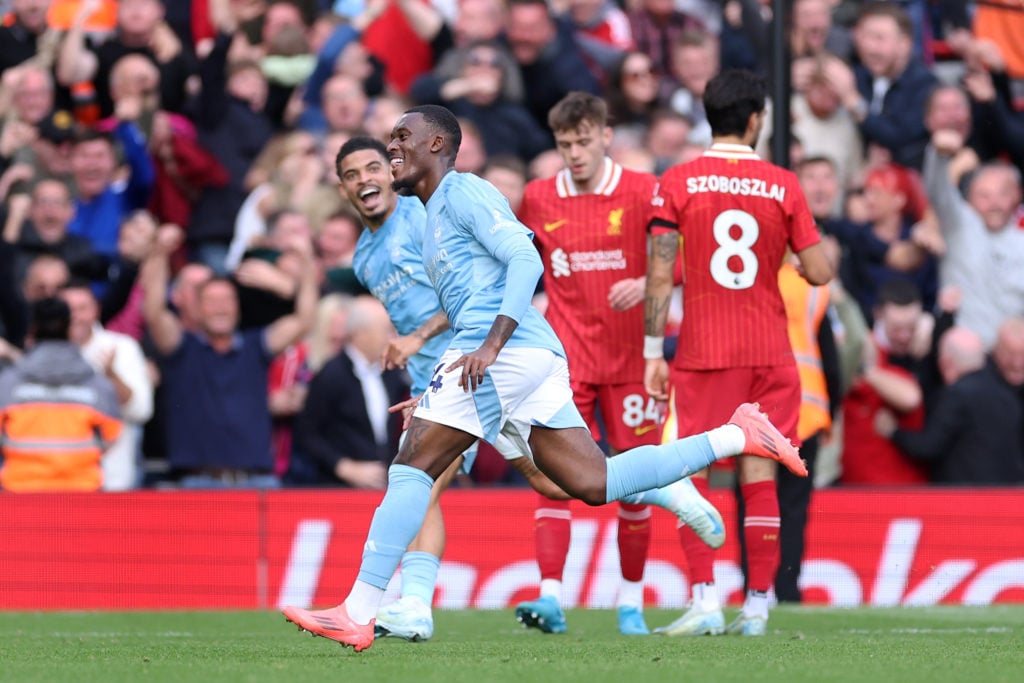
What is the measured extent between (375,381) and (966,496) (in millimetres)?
4168

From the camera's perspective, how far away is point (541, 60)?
15156mm

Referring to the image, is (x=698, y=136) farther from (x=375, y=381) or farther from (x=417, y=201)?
(x=417, y=201)

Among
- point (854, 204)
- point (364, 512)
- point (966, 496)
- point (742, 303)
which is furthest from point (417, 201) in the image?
point (854, 204)

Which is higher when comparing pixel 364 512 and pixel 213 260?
pixel 213 260

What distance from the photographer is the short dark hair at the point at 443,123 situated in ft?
25.0

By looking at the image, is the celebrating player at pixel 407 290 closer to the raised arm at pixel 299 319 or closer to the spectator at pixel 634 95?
the raised arm at pixel 299 319

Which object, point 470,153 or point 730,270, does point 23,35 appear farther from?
point 730,270

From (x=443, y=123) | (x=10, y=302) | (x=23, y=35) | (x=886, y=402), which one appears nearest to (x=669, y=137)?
(x=886, y=402)

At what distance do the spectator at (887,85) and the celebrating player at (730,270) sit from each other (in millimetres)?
5768

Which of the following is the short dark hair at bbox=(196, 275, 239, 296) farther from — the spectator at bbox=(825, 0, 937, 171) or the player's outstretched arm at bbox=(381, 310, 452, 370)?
the spectator at bbox=(825, 0, 937, 171)

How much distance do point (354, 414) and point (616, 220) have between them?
12.6 ft

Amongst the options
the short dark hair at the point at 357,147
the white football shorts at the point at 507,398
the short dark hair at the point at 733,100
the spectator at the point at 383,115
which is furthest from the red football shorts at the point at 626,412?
the spectator at the point at 383,115

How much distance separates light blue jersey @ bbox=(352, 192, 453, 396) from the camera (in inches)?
348

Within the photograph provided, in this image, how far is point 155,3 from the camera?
15023mm
